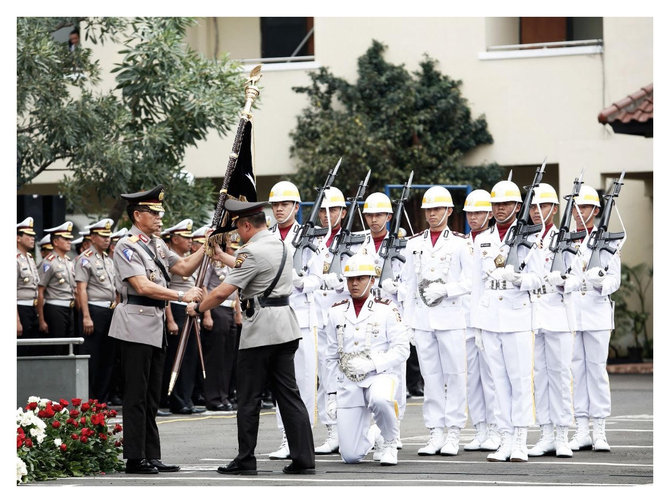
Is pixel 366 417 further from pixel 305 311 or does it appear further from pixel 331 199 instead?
pixel 331 199

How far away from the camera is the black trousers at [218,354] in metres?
17.0

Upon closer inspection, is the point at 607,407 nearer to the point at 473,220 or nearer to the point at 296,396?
the point at 473,220

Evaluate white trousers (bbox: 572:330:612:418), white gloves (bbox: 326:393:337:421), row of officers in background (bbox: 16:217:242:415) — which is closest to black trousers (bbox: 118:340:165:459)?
white gloves (bbox: 326:393:337:421)

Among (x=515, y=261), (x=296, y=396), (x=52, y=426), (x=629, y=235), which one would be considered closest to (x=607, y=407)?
(x=515, y=261)

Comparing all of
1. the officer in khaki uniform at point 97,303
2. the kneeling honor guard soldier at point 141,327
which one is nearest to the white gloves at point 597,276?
the kneeling honor guard soldier at point 141,327

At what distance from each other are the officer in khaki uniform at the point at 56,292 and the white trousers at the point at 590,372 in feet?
22.5

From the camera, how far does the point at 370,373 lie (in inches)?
450

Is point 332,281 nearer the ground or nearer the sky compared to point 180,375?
nearer the sky

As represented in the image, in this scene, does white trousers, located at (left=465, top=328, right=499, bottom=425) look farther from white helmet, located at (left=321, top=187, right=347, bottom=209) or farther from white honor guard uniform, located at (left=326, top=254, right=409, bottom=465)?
white helmet, located at (left=321, top=187, right=347, bottom=209)

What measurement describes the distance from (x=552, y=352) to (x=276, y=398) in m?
2.78

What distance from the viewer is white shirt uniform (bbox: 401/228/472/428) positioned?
39.6 ft

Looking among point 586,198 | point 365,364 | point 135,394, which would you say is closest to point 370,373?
point 365,364

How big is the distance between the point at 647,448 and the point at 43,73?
31.1 feet

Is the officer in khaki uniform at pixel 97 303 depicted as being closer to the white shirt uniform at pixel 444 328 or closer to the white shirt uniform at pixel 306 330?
the white shirt uniform at pixel 306 330
